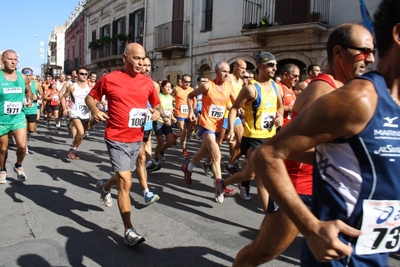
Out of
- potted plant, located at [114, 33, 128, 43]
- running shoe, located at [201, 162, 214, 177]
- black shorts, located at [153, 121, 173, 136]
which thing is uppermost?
potted plant, located at [114, 33, 128, 43]

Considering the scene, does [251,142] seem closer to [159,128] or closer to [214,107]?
[214,107]

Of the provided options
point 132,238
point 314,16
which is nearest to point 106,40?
point 314,16

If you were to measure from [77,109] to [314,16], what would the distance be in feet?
30.5

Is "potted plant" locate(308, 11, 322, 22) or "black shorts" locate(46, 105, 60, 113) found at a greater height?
"potted plant" locate(308, 11, 322, 22)

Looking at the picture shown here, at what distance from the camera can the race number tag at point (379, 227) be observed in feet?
4.40

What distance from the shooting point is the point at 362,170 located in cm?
132

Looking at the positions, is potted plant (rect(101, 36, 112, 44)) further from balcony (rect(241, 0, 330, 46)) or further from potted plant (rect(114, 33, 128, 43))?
balcony (rect(241, 0, 330, 46))

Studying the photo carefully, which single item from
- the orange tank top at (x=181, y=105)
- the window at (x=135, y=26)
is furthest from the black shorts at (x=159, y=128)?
the window at (x=135, y=26)

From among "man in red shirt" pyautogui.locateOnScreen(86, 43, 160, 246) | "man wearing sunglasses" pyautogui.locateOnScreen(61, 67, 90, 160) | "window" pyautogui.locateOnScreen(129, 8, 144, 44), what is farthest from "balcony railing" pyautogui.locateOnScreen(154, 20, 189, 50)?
"man in red shirt" pyautogui.locateOnScreen(86, 43, 160, 246)

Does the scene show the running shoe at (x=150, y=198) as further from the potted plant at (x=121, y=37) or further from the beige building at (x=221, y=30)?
the potted plant at (x=121, y=37)

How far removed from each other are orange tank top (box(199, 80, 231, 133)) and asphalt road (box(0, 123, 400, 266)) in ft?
3.28

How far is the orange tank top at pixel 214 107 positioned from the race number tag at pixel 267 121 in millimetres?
1431

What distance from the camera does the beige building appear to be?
14.3 m

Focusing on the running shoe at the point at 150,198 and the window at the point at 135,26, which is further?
the window at the point at 135,26
